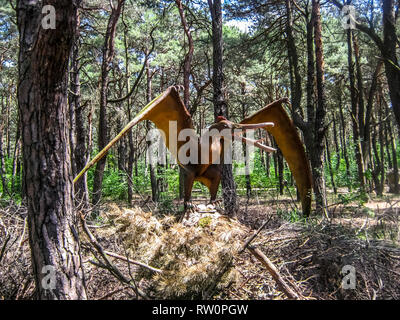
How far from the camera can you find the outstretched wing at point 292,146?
435 cm

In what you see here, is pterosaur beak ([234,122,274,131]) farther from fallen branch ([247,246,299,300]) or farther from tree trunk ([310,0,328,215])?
tree trunk ([310,0,328,215])

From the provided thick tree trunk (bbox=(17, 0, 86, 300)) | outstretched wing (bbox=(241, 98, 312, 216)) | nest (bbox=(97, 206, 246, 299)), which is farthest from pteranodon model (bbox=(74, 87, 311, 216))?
thick tree trunk (bbox=(17, 0, 86, 300))

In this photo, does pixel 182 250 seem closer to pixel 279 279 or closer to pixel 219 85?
pixel 279 279

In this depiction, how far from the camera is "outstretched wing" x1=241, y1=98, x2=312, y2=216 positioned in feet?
14.3

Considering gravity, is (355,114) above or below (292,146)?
above

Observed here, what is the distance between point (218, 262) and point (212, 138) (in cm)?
184

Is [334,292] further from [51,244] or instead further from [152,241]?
[51,244]

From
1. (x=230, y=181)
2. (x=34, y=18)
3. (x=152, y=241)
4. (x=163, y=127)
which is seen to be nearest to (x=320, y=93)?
(x=230, y=181)

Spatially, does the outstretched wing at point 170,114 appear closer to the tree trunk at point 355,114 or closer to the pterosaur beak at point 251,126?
the pterosaur beak at point 251,126

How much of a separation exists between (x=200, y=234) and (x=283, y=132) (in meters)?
2.76

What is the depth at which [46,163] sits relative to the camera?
5.81 ft

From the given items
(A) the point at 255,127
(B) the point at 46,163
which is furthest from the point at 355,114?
(B) the point at 46,163

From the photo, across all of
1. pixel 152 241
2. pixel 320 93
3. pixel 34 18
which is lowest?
pixel 152 241
